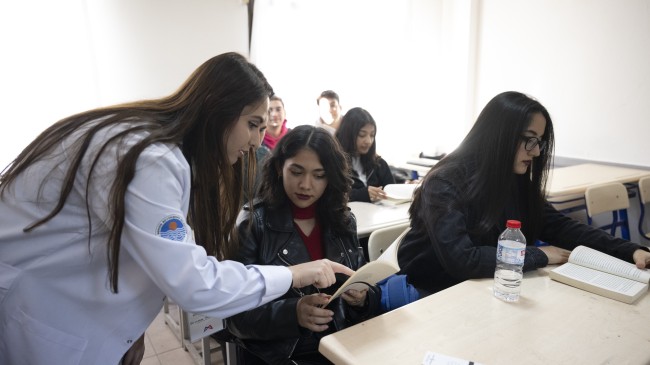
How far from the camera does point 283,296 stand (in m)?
1.30

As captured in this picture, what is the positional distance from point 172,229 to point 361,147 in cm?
236

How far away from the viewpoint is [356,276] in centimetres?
93

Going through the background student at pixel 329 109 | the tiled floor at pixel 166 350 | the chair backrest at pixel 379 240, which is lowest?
the tiled floor at pixel 166 350

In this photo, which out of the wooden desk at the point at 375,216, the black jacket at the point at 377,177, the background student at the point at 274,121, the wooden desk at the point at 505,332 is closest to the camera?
the wooden desk at the point at 505,332

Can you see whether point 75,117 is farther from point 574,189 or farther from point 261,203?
point 574,189

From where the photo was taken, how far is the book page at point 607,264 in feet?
4.19

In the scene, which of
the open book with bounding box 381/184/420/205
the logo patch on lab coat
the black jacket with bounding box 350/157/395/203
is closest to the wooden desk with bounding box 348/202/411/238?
the open book with bounding box 381/184/420/205

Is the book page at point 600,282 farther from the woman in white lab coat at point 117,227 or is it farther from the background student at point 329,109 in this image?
the background student at point 329,109

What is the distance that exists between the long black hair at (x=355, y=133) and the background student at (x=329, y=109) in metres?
0.75

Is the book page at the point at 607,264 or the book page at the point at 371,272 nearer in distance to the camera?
the book page at the point at 371,272

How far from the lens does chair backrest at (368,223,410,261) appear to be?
1.66 metres

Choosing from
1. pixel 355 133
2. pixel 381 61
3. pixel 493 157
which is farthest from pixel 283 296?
pixel 381 61

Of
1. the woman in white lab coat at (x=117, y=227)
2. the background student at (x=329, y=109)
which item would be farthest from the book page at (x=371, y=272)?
the background student at (x=329, y=109)

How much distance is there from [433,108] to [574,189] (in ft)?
7.65
